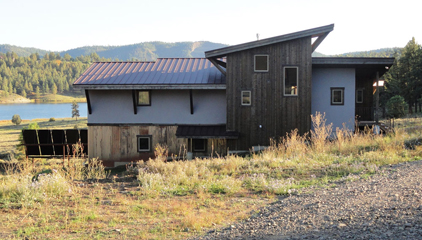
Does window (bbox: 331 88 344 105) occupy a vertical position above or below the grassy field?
above

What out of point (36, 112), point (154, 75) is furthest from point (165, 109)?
point (36, 112)

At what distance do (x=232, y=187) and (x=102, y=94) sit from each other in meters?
12.2

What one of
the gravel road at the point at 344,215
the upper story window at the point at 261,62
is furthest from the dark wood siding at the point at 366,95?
the gravel road at the point at 344,215

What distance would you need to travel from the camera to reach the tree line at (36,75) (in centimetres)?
15650

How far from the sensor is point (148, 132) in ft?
57.8

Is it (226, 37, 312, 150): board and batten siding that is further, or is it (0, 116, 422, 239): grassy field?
(226, 37, 312, 150): board and batten siding

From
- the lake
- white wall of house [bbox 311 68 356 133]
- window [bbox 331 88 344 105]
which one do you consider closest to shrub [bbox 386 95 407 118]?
white wall of house [bbox 311 68 356 133]

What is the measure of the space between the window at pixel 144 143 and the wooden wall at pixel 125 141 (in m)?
0.16

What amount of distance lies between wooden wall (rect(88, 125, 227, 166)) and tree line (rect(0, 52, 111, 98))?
130m

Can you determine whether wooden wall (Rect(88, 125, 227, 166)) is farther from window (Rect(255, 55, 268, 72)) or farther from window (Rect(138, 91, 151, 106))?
window (Rect(255, 55, 268, 72))

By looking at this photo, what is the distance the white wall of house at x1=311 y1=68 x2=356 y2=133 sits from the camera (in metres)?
17.1

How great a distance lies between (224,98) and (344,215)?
509 inches

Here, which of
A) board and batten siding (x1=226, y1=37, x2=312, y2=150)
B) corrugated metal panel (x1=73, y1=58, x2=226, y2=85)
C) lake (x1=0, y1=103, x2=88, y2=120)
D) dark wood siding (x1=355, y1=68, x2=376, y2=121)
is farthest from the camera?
lake (x1=0, y1=103, x2=88, y2=120)

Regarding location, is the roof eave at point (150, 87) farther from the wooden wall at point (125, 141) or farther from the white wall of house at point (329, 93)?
the white wall of house at point (329, 93)
